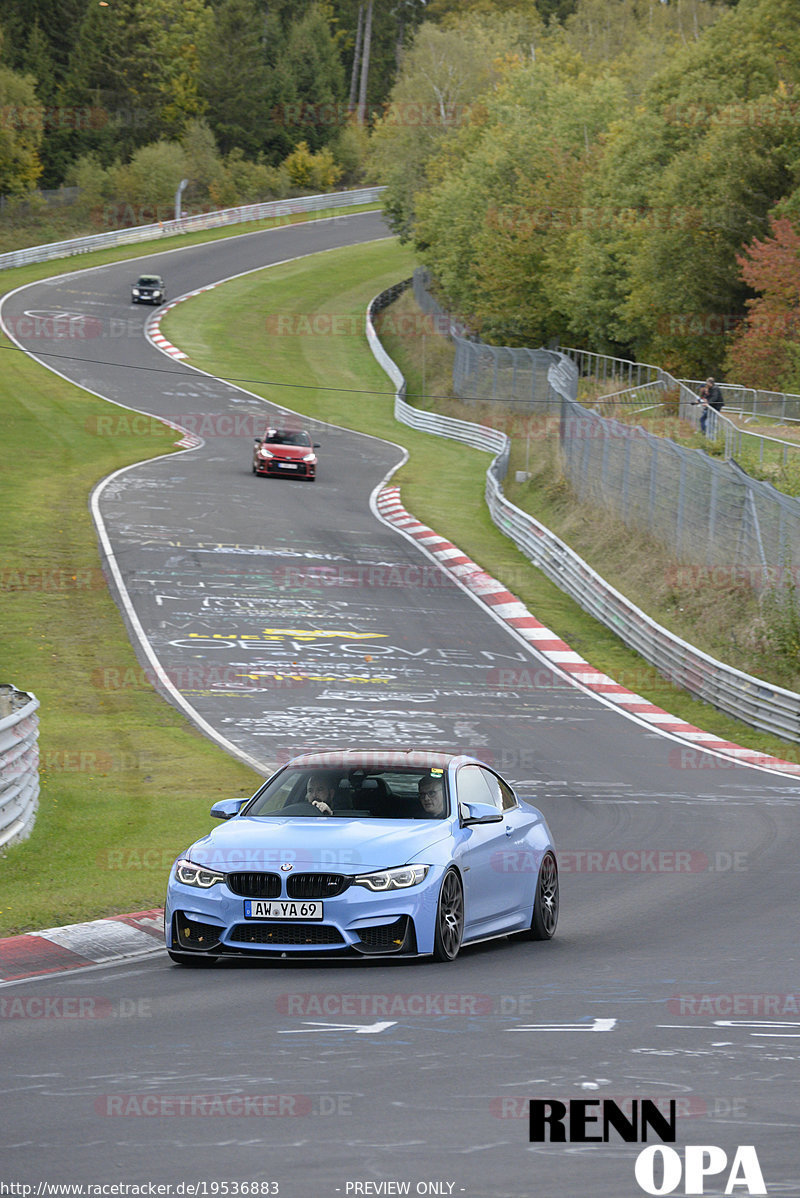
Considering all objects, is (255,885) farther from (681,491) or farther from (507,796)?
(681,491)

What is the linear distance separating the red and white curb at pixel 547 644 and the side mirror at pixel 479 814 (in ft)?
37.8

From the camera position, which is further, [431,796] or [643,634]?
[643,634]

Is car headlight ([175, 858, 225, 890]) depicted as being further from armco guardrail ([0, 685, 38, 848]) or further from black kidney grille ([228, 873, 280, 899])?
armco guardrail ([0, 685, 38, 848])

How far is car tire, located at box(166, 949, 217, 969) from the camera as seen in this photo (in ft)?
32.3

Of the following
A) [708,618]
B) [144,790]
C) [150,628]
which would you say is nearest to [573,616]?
[708,618]

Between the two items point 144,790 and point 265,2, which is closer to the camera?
point 144,790

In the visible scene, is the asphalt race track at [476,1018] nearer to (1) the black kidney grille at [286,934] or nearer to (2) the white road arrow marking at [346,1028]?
(2) the white road arrow marking at [346,1028]

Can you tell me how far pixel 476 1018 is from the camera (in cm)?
815

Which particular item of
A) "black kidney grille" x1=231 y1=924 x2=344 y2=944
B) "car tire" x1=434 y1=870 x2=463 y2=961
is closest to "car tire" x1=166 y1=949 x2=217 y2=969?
"black kidney grille" x1=231 y1=924 x2=344 y2=944

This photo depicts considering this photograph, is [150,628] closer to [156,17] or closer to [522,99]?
[522,99]

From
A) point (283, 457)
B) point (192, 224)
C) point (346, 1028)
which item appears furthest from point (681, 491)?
point (192, 224)

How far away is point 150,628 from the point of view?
1106 inches

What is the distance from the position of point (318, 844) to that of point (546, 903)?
2280 millimetres

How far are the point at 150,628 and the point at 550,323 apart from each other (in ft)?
142
